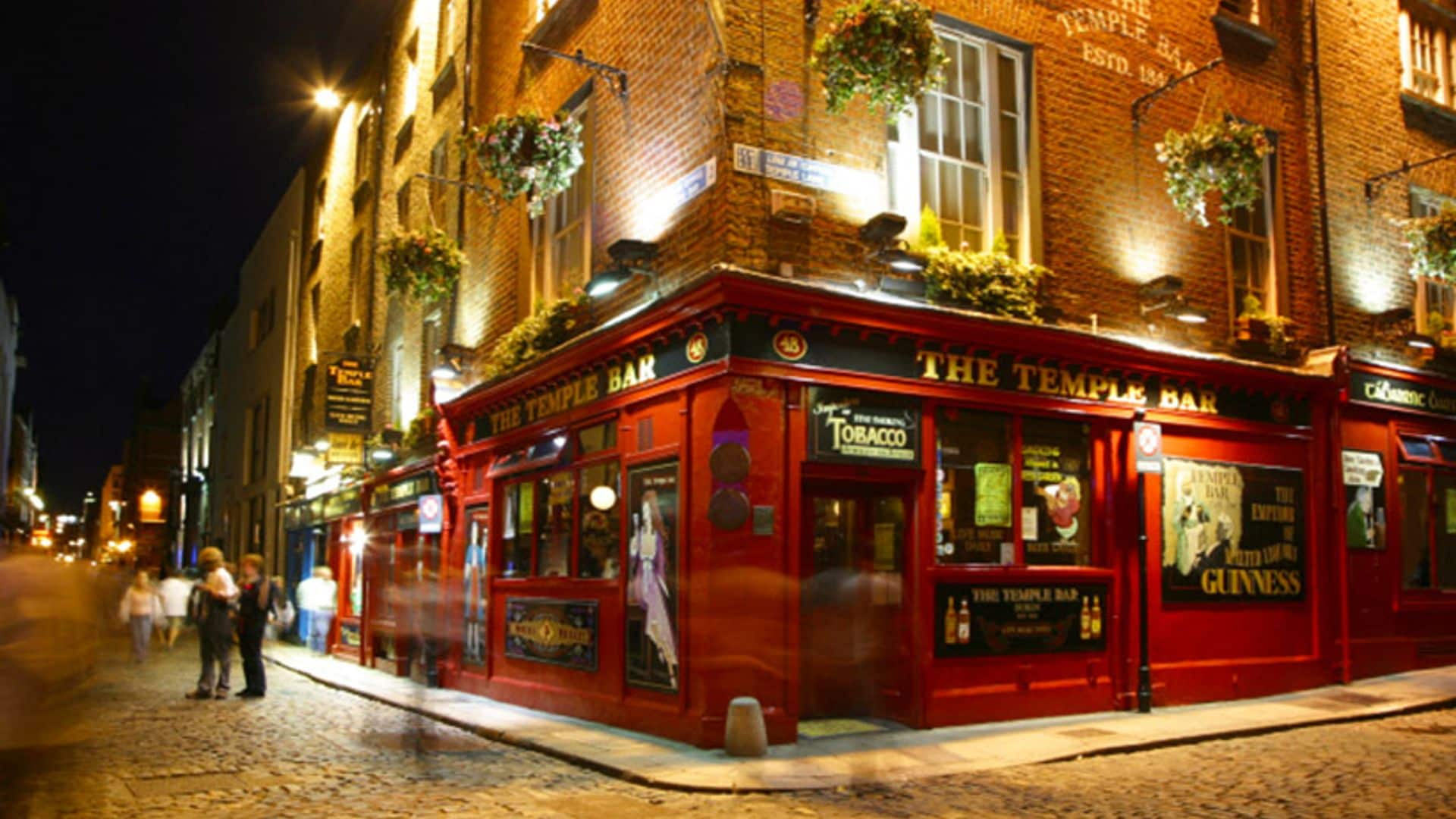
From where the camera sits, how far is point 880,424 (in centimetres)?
1099

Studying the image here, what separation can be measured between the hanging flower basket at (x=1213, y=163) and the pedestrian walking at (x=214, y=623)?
12.3 meters

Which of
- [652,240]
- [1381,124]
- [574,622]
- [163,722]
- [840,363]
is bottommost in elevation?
[163,722]

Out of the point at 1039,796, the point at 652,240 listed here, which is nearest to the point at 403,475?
the point at 652,240

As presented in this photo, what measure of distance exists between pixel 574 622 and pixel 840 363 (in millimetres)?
4431

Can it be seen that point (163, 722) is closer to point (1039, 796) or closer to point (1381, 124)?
point (1039, 796)

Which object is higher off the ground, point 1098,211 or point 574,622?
point 1098,211

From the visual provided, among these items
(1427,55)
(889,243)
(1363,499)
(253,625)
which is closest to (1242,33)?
(1427,55)

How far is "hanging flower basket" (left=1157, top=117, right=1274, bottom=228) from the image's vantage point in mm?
12344

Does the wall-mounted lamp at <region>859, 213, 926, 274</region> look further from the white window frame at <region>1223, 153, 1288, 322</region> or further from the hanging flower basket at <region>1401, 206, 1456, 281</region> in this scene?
the hanging flower basket at <region>1401, 206, 1456, 281</region>

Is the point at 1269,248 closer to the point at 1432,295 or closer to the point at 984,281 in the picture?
the point at 1432,295

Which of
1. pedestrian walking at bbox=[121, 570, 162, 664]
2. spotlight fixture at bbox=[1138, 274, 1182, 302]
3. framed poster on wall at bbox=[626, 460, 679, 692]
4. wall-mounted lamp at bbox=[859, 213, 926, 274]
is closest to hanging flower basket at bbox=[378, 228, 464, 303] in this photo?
framed poster on wall at bbox=[626, 460, 679, 692]

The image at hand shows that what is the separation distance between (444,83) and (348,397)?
597 cm

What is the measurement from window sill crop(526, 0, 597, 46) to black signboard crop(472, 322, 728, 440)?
457cm

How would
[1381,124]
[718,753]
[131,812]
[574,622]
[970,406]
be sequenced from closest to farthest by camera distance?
[131,812], [718,753], [970,406], [574,622], [1381,124]
